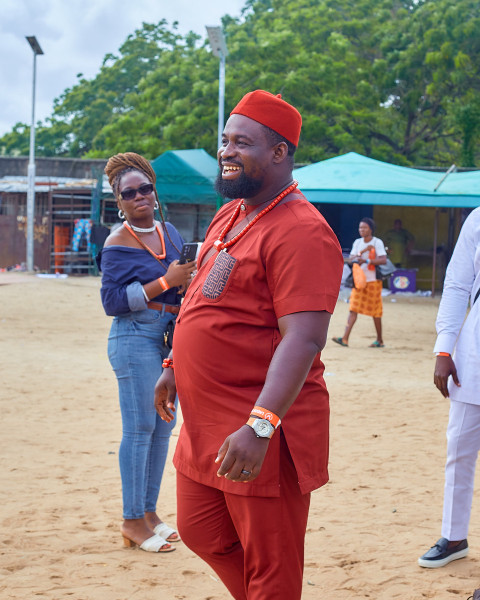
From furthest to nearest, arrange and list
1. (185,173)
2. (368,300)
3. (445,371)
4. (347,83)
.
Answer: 1. (347,83)
2. (185,173)
3. (368,300)
4. (445,371)

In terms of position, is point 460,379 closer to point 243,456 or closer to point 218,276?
point 218,276

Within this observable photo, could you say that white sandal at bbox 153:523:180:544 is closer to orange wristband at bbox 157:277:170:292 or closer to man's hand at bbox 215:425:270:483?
orange wristband at bbox 157:277:170:292

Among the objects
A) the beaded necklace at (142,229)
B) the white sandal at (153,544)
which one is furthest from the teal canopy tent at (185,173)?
the white sandal at (153,544)

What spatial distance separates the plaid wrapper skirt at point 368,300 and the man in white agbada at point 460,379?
7.39 m

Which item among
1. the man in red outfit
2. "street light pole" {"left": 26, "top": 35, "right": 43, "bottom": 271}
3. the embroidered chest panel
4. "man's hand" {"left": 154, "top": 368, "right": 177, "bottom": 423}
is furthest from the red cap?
"street light pole" {"left": 26, "top": 35, "right": 43, "bottom": 271}

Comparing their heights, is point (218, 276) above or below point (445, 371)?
above

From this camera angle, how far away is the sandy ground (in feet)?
12.2

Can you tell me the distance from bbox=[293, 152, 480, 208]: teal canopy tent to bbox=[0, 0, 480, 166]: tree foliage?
23.6 feet

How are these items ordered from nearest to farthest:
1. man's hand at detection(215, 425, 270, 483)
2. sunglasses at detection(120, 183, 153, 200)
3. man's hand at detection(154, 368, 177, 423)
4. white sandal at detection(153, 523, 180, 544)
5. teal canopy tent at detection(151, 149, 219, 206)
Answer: man's hand at detection(215, 425, 270, 483) → man's hand at detection(154, 368, 177, 423) → sunglasses at detection(120, 183, 153, 200) → white sandal at detection(153, 523, 180, 544) → teal canopy tent at detection(151, 149, 219, 206)

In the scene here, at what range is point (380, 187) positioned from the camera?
17.9m

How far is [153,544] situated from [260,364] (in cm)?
199

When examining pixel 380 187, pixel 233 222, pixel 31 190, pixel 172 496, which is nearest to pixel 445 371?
pixel 233 222

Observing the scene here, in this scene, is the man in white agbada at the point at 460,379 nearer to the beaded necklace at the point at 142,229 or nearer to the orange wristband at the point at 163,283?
the orange wristband at the point at 163,283

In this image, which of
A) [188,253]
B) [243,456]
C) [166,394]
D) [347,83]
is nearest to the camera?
[243,456]
